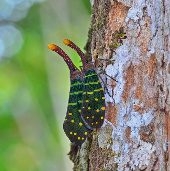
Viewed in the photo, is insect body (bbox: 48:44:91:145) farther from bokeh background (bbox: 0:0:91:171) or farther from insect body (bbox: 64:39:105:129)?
bokeh background (bbox: 0:0:91:171)

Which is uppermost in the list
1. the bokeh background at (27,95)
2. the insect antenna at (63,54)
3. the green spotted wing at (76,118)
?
the bokeh background at (27,95)

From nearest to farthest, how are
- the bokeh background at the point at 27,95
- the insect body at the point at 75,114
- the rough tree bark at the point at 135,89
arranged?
the rough tree bark at the point at 135,89
the insect body at the point at 75,114
the bokeh background at the point at 27,95

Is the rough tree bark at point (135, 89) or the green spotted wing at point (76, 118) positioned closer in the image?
the rough tree bark at point (135, 89)

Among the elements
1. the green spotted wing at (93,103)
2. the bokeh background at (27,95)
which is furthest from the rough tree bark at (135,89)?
the bokeh background at (27,95)

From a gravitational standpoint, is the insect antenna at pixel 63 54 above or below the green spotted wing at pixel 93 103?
above

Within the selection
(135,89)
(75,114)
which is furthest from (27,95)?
(135,89)

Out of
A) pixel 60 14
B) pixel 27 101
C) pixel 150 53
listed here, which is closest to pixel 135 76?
pixel 150 53

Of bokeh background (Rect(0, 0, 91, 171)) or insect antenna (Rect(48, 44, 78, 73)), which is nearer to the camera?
insect antenna (Rect(48, 44, 78, 73))

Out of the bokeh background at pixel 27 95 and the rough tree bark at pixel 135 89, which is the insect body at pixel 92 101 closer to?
the rough tree bark at pixel 135 89

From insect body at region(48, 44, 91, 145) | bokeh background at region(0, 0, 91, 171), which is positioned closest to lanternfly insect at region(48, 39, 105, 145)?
insect body at region(48, 44, 91, 145)
